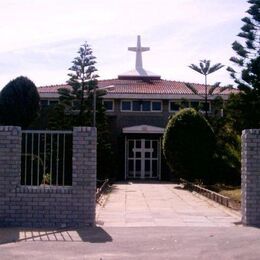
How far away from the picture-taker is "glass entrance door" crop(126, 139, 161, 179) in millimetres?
34719

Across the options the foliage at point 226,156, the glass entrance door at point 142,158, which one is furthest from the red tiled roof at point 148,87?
the foliage at point 226,156

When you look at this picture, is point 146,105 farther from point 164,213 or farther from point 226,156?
point 164,213

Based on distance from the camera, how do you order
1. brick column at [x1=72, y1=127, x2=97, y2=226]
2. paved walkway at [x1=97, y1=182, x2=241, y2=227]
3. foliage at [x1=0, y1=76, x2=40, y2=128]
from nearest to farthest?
brick column at [x1=72, y1=127, x2=97, y2=226]
paved walkway at [x1=97, y1=182, x2=241, y2=227]
foliage at [x1=0, y1=76, x2=40, y2=128]

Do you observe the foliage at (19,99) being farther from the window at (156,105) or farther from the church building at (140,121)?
the window at (156,105)

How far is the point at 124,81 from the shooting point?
40.6 m

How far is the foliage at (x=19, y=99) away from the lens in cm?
2167

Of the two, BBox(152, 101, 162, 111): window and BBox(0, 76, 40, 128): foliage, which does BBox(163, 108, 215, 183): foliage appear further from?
BBox(152, 101, 162, 111): window

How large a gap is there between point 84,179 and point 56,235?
143cm

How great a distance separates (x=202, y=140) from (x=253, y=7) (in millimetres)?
6505

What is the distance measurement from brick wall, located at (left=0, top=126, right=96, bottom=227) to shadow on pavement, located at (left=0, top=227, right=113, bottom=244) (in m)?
0.43

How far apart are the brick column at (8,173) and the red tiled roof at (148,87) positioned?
22281 millimetres

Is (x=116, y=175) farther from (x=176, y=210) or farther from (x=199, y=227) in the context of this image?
(x=199, y=227)

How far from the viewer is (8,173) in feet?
36.9

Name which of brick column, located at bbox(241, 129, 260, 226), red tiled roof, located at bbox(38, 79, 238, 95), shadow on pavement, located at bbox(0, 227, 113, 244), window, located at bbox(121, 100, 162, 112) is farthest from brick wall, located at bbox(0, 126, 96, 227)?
window, located at bbox(121, 100, 162, 112)
